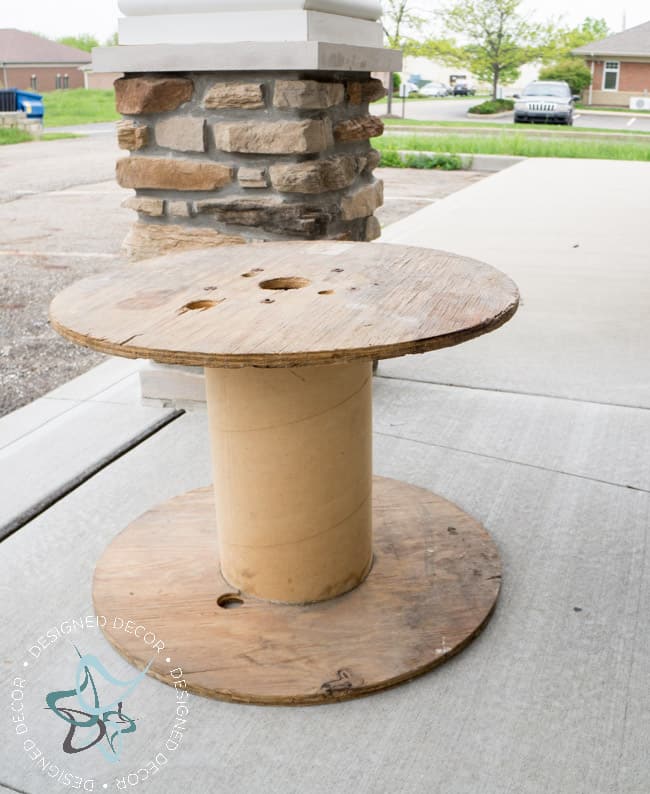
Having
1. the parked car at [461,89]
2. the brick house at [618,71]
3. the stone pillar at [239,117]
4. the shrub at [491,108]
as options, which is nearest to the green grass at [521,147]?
the stone pillar at [239,117]

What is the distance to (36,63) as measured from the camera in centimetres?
4962

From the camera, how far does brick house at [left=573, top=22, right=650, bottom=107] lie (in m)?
37.5

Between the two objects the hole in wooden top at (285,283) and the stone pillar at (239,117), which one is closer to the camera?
the hole in wooden top at (285,283)

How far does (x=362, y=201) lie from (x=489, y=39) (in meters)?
32.2

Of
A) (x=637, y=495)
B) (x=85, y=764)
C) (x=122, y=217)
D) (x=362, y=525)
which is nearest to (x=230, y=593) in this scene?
(x=362, y=525)

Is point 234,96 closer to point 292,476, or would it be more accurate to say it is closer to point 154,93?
point 154,93

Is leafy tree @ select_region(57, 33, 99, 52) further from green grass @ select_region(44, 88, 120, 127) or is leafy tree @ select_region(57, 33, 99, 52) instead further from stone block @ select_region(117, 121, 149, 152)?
stone block @ select_region(117, 121, 149, 152)

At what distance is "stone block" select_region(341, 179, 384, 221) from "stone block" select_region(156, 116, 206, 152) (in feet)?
1.86

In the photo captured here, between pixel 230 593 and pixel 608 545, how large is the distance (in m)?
1.05

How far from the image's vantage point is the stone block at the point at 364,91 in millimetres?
3209

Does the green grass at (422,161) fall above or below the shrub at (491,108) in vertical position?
below

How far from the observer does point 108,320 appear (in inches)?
70.7

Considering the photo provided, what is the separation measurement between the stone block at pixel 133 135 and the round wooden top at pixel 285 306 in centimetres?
87

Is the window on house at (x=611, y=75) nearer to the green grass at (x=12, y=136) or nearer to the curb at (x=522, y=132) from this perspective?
the curb at (x=522, y=132)
